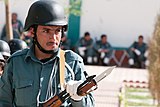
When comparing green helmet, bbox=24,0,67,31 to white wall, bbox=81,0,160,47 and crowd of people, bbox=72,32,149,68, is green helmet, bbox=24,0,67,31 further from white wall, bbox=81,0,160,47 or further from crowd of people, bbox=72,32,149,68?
white wall, bbox=81,0,160,47

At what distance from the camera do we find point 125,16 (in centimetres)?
1664

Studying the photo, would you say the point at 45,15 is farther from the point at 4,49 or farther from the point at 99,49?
the point at 99,49

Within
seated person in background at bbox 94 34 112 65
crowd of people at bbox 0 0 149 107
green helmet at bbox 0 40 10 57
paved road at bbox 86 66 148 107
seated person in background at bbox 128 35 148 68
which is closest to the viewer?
crowd of people at bbox 0 0 149 107

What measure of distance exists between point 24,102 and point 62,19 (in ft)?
2.02

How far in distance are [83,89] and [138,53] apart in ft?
44.0

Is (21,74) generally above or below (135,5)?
above

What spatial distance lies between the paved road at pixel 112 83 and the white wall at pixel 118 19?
49.5 inches

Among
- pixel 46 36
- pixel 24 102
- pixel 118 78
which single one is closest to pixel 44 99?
pixel 24 102

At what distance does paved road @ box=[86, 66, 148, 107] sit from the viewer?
1041cm

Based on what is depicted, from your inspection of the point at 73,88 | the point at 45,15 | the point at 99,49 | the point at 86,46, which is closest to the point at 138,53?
the point at 99,49

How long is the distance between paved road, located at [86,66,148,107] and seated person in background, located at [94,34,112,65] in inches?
30.6

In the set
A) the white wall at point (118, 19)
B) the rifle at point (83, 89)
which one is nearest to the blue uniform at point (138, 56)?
the white wall at point (118, 19)

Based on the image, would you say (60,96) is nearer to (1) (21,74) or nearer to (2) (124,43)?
(1) (21,74)

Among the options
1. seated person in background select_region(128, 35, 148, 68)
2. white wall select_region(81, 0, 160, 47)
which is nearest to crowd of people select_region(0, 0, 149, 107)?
seated person in background select_region(128, 35, 148, 68)
